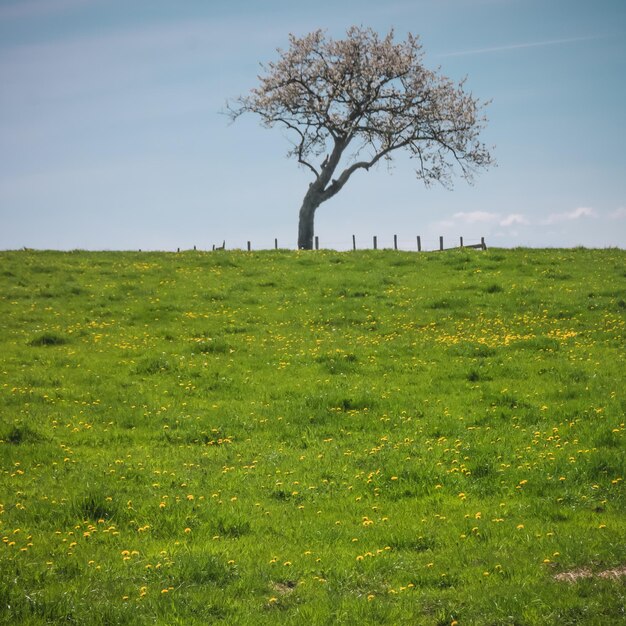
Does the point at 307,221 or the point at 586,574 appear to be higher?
the point at 307,221

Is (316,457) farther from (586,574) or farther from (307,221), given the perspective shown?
(307,221)

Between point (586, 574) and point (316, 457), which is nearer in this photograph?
point (586, 574)

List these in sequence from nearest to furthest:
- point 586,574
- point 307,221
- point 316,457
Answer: point 586,574, point 316,457, point 307,221

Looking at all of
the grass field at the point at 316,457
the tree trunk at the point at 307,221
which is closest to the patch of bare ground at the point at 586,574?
the grass field at the point at 316,457

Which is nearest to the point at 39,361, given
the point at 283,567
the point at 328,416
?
the point at 328,416

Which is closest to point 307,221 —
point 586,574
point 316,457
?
point 316,457

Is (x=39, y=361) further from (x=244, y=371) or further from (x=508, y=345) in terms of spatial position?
(x=508, y=345)

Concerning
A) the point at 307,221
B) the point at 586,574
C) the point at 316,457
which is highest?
the point at 307,221

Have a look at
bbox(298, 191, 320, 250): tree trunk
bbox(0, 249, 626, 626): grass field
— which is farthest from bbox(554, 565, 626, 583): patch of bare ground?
bbox(298, 191, 320, 250): tree trunk

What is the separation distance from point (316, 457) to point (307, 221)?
136ft

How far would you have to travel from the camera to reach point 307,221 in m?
54.8

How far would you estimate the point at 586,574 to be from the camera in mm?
9023

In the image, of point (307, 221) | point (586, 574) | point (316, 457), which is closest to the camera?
point (586, 574)

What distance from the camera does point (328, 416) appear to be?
17.1 metres
